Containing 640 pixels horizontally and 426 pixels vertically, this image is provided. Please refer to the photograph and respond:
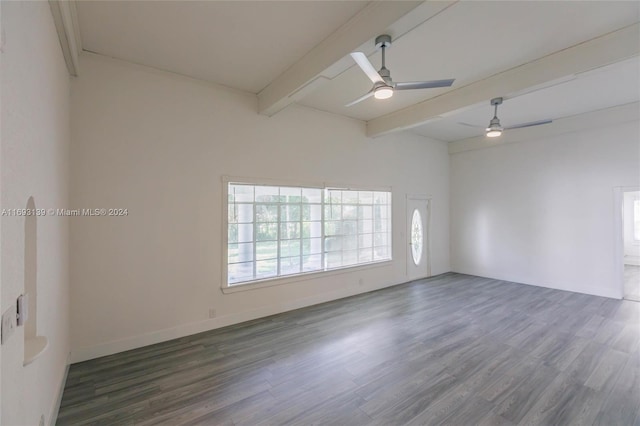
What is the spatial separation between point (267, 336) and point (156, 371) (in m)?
1.24

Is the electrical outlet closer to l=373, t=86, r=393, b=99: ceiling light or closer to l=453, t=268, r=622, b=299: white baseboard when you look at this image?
l=373, t=86, r=393, b=99: ceiling light

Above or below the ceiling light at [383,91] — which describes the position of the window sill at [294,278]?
below

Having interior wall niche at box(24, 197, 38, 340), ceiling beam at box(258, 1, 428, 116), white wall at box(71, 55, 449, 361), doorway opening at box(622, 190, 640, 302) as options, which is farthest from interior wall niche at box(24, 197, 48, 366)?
doorway opening at box(622, 190, 640, 302)

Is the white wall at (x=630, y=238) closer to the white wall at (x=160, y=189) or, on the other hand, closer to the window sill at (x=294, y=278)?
the window sill at (x=294, y=278)

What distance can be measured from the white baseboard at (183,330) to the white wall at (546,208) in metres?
4.34

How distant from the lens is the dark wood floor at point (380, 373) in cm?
222

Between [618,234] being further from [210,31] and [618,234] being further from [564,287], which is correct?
[210,31]

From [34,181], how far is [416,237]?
646cm

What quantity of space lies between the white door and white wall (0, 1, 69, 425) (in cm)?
587

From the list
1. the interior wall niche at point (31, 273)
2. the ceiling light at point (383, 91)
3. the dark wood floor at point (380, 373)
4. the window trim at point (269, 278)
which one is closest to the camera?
the interior wall niche at point (31, 273)

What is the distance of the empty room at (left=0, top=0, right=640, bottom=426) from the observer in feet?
7.06

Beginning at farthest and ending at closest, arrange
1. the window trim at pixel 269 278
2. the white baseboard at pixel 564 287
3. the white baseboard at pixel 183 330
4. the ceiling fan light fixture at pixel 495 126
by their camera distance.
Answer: the white baseboard at pixel 564 287 < the ceiling fan light fixture at pixel 495 126 < the window trim at pixel 269 278 < the white baseboard at pixel 183 330

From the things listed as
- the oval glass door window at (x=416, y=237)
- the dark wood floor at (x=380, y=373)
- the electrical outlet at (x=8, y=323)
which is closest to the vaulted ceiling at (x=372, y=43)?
the electrical outlet at (x=8, y=323)

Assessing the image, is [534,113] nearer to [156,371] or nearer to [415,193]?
[415,193]
